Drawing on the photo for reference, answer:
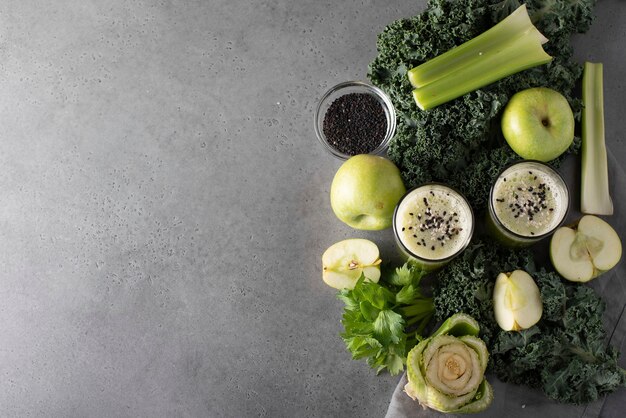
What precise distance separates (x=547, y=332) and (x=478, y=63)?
2.69ft

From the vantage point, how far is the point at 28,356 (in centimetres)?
214

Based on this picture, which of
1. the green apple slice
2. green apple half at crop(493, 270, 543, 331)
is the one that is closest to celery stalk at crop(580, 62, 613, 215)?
green apple half at crop(493, 270, 543, 331)

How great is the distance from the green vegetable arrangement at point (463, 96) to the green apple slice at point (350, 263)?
0.84 ft

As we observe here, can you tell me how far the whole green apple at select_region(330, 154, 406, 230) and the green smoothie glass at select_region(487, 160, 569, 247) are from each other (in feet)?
0.96

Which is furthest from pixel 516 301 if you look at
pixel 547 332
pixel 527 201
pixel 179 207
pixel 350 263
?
pixel 179 207

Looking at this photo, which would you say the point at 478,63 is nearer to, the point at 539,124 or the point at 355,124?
the point at 539,124

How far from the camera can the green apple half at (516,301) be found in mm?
1792

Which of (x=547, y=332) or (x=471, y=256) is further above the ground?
(x=471, y=256)

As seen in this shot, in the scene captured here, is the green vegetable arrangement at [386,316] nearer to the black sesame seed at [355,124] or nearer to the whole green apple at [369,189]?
the whole green apple at [369,189]

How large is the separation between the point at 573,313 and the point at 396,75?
2.89ft

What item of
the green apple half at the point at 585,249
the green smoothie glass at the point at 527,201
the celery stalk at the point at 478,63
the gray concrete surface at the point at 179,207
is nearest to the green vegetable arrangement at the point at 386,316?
the gray concrete surface at the point at 179,207

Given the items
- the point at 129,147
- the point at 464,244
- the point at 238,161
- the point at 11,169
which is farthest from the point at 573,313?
the point at 11,169

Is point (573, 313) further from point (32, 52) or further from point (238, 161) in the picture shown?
point (32, 52)

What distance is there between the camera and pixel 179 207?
84.5 inches
